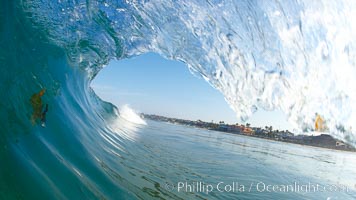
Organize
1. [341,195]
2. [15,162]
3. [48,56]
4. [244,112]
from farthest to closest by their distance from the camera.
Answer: [341,195]
[244,112]
[48,56]
[15,162]

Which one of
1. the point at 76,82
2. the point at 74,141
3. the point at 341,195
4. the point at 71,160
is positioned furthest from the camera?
the point at 341,195

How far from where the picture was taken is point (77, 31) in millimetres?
9414

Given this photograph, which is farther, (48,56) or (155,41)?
(155,41)

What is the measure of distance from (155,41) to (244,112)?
4331 millimetres

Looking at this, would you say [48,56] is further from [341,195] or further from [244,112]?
[341,195]

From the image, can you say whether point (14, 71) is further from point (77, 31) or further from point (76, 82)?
point (76, 82)

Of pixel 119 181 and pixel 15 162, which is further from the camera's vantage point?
pixel 119 181

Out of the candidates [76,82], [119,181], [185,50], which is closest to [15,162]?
[119,181]

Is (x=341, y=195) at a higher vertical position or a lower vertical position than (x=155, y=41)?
lower

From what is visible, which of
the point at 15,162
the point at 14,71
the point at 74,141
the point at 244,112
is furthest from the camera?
the point at 244,112

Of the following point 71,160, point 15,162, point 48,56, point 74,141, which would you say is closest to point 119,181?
point 71,160

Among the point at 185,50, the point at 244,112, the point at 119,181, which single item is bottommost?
the point at 119,181

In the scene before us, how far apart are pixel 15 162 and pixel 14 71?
2161 millimetres

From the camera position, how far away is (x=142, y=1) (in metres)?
9.00
